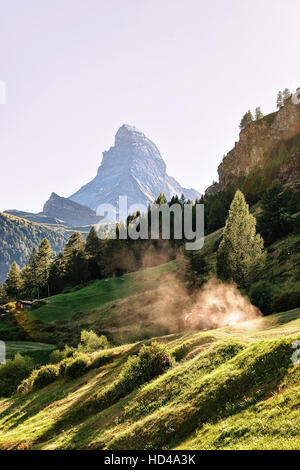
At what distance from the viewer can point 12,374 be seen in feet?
119

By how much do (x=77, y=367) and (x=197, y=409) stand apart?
2006cm

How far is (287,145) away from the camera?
101312mm

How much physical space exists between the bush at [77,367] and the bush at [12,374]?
973 cm

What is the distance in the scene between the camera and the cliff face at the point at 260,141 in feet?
341

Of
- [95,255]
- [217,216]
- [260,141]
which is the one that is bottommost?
[95,255]

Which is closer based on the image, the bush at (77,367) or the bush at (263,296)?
the bush at (77,367)

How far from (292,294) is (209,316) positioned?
28.8 feet

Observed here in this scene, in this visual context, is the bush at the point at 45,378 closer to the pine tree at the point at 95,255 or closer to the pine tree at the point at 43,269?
the pine tree at the point at 95,255
